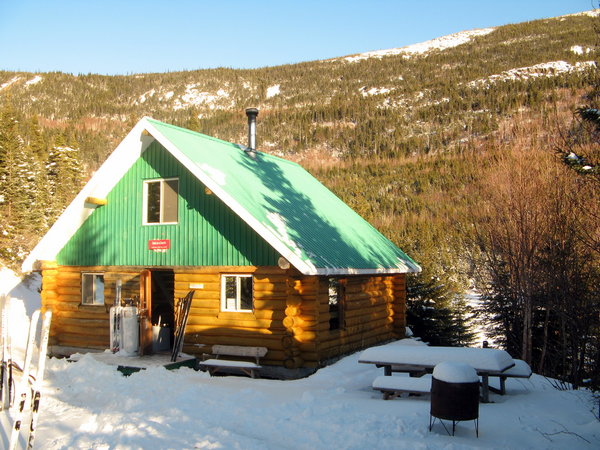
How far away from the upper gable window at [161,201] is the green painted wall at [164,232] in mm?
169

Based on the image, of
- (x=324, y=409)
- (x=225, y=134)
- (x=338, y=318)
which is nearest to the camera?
(x=324, y=409)

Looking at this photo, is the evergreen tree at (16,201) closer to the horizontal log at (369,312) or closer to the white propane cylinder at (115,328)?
the white propane cylinder at (115,328)

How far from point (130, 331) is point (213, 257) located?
315cm

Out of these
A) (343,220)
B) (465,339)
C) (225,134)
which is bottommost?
(465,339)

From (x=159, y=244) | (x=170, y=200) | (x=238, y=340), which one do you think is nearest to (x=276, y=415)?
(x=238, y=340)

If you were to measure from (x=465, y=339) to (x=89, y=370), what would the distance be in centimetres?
1742

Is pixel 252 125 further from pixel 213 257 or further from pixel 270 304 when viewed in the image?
pixel 270 304

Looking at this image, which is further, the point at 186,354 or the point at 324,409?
the point at 186,354

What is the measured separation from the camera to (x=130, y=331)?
50.5 feet

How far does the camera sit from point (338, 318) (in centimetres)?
1580

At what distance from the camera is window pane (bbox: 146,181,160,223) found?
16016mm

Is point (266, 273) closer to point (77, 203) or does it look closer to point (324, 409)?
point (324, 409)

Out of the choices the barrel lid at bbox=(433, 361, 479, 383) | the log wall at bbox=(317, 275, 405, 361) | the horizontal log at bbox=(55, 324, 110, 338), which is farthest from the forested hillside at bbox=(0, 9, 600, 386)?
the horizontal log at bbox=(55, 324, 110, 338)

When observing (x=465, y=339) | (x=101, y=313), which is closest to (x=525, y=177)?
(x=465, y=339)
